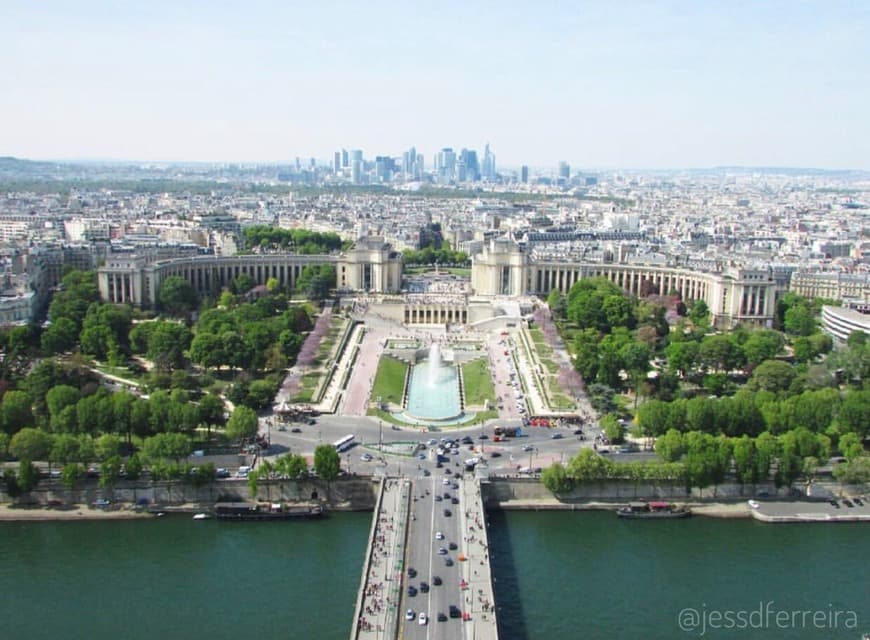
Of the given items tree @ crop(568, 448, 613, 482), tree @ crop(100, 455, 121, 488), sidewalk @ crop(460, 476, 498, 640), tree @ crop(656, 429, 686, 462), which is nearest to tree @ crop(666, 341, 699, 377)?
tree @ crop(656, 429, 686, 462)

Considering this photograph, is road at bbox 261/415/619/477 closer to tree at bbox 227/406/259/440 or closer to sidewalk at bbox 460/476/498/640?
tree at bbox 227/406/259/440

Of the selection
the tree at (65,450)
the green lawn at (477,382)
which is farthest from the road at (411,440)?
Answer: the tree at (65,450)

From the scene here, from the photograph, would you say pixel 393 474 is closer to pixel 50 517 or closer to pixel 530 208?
pixel 50 517

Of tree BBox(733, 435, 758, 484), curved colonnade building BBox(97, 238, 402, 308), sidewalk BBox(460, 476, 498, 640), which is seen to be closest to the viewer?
sidewalk BBox(460, 476, 498, 640)

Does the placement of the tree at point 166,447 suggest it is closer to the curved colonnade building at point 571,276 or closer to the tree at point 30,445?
the tree at point 30,445

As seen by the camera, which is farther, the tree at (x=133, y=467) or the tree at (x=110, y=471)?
the tree at (x=133, y=467)

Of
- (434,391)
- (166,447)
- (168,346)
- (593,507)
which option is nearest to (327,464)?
(166,447)
